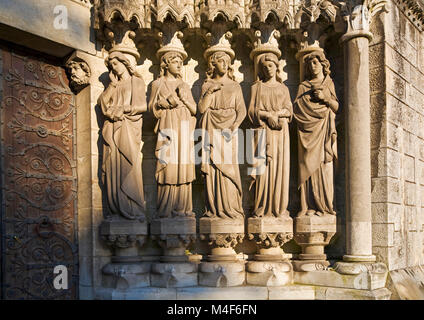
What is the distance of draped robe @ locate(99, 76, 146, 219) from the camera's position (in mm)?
5062

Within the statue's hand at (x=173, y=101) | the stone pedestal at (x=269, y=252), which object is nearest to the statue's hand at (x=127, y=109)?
the statue's hand at (x=173, y=101)

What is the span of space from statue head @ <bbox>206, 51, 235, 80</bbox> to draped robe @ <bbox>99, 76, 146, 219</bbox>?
98 cm

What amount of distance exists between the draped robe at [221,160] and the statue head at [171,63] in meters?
0.58

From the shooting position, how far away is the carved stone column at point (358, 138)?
16.8ft

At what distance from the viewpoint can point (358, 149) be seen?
5184mm

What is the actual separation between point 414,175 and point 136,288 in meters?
4.01

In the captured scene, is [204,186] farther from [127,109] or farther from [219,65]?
[219,65]

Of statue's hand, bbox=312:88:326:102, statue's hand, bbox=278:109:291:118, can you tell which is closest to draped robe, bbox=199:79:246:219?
statue's hand, bbox=278:109:291:118

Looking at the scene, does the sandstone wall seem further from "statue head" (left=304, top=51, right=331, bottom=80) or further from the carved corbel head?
the carved corbel head

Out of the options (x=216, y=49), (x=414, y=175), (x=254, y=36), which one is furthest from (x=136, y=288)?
(x=414, y=175)

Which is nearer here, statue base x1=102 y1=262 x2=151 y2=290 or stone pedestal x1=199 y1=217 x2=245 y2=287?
statue base x1=102 y1=262 x2=151 y2=290

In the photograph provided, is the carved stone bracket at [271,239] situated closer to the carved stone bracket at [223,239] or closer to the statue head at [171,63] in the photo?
the carved stone bracket at [223,239]

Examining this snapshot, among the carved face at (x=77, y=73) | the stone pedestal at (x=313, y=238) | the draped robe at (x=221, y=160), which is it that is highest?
the carved face at (x=77, y=73)

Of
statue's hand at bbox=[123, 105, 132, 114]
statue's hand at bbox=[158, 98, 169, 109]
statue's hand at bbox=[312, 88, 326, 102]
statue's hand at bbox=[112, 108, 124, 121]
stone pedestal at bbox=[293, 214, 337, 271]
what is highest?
statue's hand at bbox=[312, 88, 326, 102]
